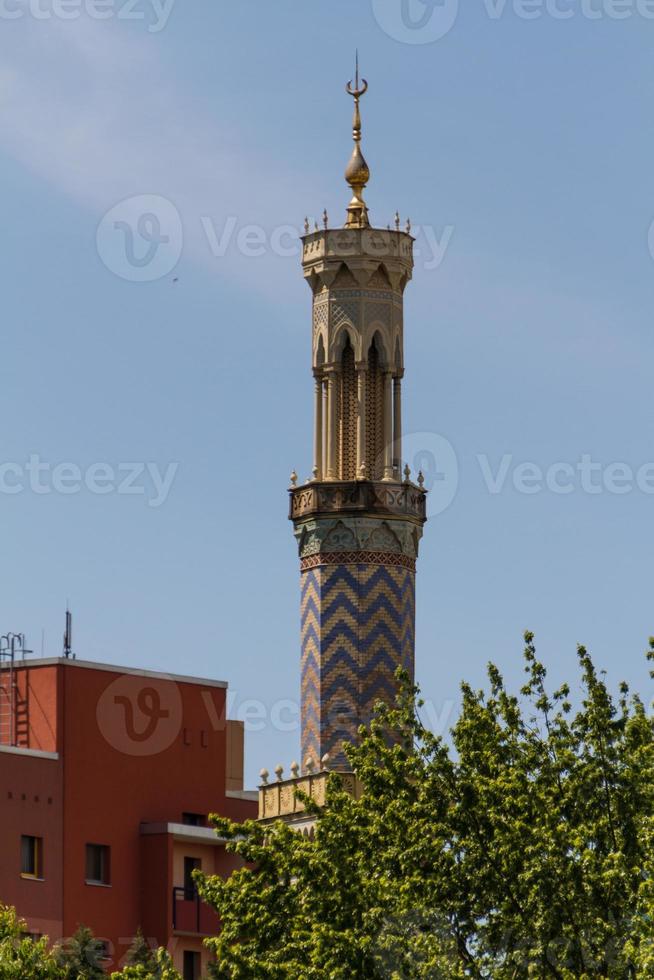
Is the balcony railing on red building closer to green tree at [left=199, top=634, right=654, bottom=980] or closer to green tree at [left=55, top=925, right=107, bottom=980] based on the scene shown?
green tree at [left=55, top=925, right=107, bottom=980]

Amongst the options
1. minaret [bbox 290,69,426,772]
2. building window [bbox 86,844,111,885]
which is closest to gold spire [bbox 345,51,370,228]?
minaret [bbox 290,69,426,772]

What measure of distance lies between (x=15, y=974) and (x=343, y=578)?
85.1 ft

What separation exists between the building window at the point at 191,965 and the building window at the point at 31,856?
4.81 m

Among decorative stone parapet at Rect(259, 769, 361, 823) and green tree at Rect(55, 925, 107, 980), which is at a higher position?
decorative stone parapet at Rect(259, 769, 361, 823)

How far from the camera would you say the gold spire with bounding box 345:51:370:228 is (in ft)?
310

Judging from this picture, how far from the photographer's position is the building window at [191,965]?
3302 inches

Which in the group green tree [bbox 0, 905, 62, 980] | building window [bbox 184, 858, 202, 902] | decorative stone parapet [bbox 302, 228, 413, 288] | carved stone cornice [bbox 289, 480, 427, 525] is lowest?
green tree [bbox 0, 905, 62, 980]

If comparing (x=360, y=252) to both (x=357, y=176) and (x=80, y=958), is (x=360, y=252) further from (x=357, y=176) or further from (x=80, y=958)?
(x=80, y=958)

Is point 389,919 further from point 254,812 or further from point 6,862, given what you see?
point 254,812

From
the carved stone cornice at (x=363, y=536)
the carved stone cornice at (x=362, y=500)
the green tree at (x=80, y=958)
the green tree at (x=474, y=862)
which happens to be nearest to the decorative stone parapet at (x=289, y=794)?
the carved stone cornice at (x=363, y=536)

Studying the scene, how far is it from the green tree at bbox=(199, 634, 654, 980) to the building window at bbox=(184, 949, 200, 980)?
25.1 metres

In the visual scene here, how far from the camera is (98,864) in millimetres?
83438

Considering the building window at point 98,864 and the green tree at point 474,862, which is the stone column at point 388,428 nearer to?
the building window at point 98,864

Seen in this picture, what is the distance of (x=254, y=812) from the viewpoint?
294ft
